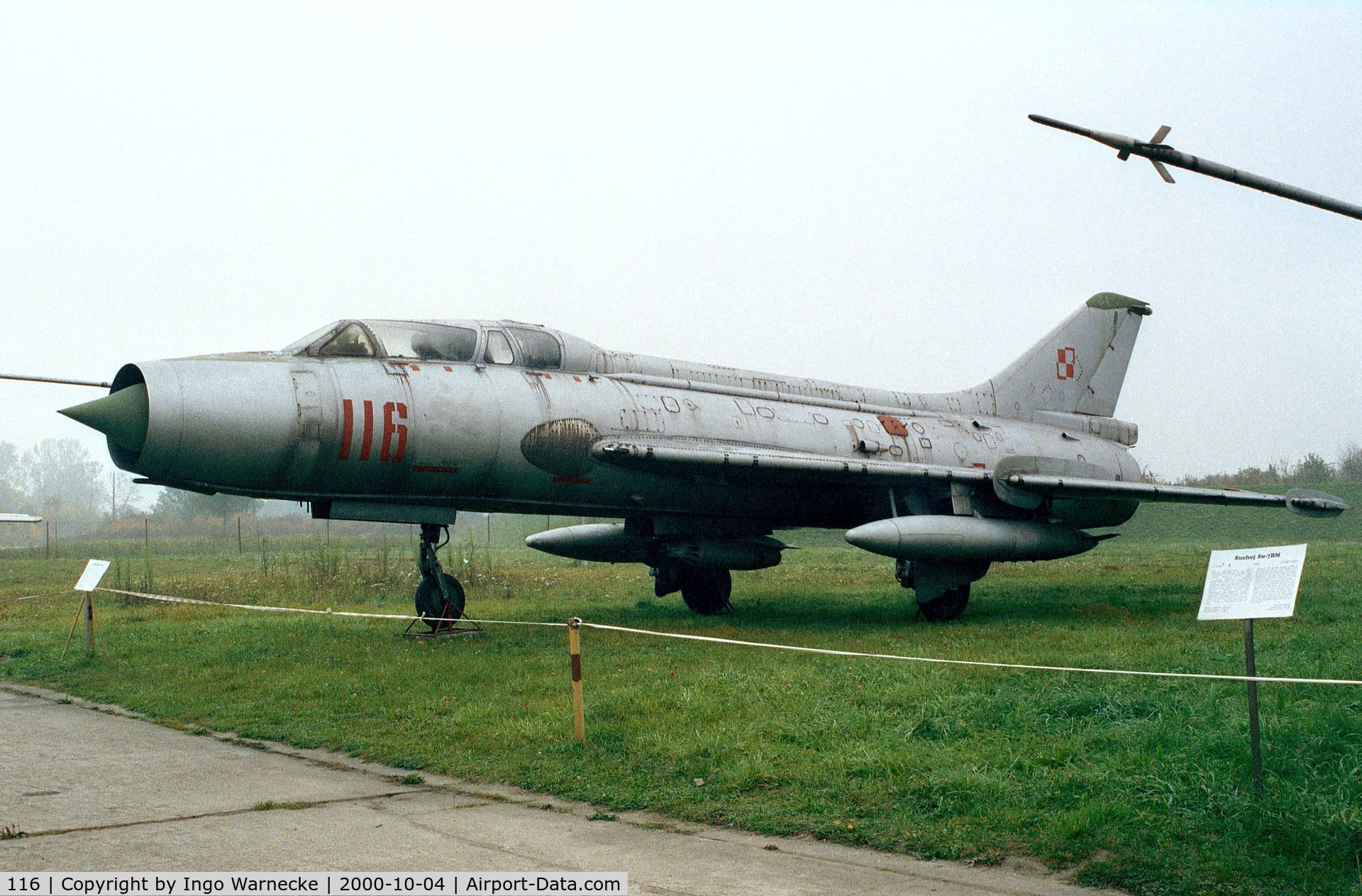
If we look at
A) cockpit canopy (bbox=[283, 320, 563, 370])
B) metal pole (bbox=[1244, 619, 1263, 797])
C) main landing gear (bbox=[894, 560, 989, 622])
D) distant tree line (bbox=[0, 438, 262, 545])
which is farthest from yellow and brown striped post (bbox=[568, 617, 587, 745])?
distant tree line (bbox=[0, 438, 262, 545])

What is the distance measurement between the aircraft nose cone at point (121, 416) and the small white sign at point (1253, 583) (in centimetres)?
940

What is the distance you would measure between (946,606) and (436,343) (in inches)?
295

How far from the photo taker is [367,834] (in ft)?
18.1

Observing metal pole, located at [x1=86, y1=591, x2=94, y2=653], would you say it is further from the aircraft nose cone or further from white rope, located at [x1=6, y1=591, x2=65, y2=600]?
white rope, located at [x1=6, y1=591, x2=65, y2=600]

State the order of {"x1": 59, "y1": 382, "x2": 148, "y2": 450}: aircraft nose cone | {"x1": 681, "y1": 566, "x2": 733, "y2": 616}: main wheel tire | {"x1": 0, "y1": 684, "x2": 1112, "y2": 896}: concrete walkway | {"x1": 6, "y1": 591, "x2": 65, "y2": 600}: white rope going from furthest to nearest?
1. {"x1": 6, "y1": 591, "x2": 65, "y2": 600}: white rope
2. {"x1": 681, "y1": 566, "x2": 733, "y2": 616}: main wheel tire
3. {"x1": 59, "y1": 382, "x2": 148, "y2": 450}: aircraft nose cone
4. {"x1": 0, "y1": 684, "x2": 1112, "y2": 896}: concrete walkway

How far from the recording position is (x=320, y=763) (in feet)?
24.3

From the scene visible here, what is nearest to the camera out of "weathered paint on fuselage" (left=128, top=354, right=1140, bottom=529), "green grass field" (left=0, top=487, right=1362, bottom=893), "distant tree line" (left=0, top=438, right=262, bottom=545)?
"green grass field" (left=0, top=487, right=1362, bottom=893)

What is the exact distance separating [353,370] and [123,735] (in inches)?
193

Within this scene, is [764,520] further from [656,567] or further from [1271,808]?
[1271,808]

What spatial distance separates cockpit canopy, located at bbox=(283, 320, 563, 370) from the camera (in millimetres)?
12586

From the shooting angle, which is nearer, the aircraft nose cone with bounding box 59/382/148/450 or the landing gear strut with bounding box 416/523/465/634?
the aircraft nose cone with bounding box 59/382/148/450

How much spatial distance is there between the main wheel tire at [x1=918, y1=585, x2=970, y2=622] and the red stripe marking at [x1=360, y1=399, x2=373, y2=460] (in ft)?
24.7

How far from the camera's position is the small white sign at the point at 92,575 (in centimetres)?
1277

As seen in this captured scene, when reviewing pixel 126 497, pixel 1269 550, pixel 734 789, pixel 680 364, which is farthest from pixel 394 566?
pixel 126 497
